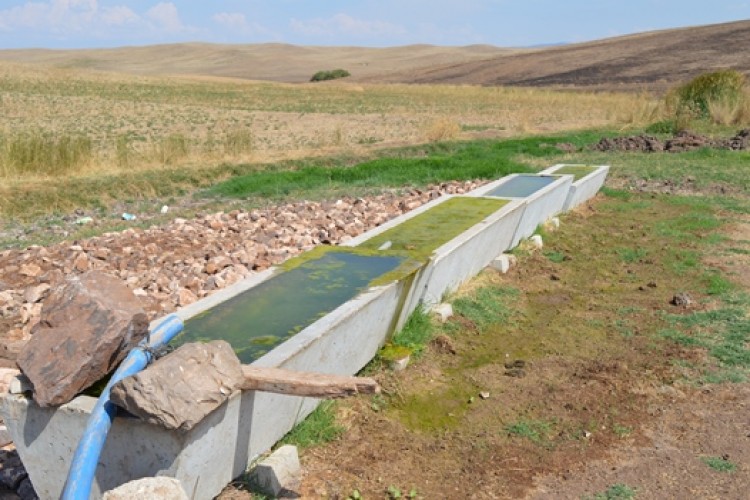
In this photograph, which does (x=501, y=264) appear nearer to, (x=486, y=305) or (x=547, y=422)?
(x=486, y=305)

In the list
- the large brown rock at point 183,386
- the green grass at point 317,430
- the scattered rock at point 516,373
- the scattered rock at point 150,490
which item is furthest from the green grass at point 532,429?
the scattered rock at point 150,490

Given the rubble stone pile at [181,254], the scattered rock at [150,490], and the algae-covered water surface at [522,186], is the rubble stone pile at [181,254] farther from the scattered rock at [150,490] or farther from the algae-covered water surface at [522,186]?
the scattered rock at [150,490]

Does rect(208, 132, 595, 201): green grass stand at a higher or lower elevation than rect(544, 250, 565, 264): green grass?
higher

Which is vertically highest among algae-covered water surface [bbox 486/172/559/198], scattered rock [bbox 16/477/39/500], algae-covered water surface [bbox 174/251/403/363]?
algae-covered water surface [bbox 174/251/403/363]

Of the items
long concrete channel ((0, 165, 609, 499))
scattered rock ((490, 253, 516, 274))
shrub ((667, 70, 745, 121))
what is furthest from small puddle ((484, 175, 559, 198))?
shrub ((667, 70, 745, 121))

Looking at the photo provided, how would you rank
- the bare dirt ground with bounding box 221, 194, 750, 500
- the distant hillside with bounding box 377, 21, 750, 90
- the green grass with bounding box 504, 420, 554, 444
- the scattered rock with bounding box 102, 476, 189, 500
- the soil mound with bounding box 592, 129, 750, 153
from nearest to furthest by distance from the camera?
1. the scattered rock with bounding box 102, 476, 189, 500
2. the bare dirt ground with bounding box 221, 194, 750, 500
3. the green grass with bounding box 504, 420, 554, 444
4. the soil mound with bounding box 592, 129, 750, 153
5. the distant hillside with bounding box 377, 21, 750, 90

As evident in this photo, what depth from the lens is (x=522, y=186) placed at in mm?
10867

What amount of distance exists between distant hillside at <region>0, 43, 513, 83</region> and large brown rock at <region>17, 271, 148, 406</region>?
7218cm

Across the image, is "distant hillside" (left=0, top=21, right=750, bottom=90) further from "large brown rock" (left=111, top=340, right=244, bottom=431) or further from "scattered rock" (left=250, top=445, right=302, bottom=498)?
"large brown rock" (left=111, top=340, right=244, bottom=431)

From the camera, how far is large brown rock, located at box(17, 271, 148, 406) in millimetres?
3477

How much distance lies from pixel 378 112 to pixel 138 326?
28514mm

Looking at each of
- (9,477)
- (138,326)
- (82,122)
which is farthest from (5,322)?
(82,122)

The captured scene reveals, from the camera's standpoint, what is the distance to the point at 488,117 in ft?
94.1

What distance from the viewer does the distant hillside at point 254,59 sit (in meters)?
84.8
